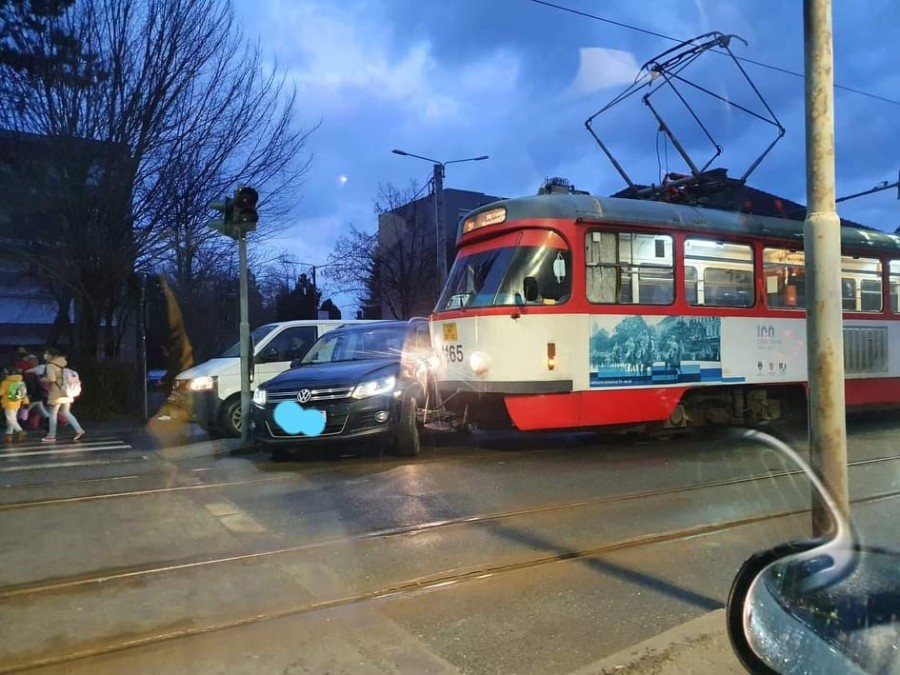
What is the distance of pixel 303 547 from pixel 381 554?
0.63 meters

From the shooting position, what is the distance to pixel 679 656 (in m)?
3.61

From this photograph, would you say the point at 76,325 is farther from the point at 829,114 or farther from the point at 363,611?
the point at 829,114

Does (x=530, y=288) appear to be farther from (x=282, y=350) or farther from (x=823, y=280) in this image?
(x=282, y=350)

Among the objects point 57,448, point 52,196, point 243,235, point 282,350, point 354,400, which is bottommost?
point 57,448

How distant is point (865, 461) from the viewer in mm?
9117

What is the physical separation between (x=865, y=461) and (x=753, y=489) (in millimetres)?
2560

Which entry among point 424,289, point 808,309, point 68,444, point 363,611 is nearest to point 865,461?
point 808,309

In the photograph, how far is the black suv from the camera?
8.69 m

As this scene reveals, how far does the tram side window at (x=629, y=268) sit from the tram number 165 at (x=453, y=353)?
1.75 m

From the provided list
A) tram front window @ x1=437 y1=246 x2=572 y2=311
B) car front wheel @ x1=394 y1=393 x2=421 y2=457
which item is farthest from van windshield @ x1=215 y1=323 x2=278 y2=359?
tram front window @ x1=437 y1=246 x2=572 y2=311

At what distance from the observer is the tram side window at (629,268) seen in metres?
9.00

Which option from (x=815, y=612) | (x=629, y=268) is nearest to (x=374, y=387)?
(x=629, y=268)

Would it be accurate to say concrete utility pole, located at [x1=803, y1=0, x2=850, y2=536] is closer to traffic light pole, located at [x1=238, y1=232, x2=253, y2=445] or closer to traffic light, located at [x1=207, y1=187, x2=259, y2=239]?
traffic light pole, located at [x1=238, y1=232, x2=253, y2=445]

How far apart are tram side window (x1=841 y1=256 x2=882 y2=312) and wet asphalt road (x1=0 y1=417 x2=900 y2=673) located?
317 cm
